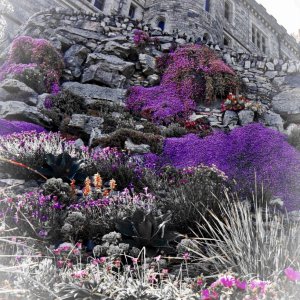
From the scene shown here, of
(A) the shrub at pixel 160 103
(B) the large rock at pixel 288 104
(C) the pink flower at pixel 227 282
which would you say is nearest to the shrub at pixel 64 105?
(A) the shrub at pixel 160 103

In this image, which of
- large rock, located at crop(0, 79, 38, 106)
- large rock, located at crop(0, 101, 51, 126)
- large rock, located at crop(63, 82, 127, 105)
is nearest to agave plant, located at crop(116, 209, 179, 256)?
large rock, located at crop(0, 101, 51, 126)

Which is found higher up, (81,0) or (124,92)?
(81,0)

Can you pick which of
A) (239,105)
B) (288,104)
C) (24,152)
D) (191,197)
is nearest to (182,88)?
(239,105)

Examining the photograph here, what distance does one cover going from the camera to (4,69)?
37.8 ft

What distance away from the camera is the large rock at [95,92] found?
10.8 metres

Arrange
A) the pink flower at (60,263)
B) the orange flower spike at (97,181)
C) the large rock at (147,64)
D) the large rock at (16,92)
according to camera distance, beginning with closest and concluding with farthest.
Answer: the pink flower at (60,263), the orange flower spike at (97,181), the large rock at (16,92), the large rock at (147,64)

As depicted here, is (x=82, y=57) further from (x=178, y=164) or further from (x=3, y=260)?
(x=3, y=260)

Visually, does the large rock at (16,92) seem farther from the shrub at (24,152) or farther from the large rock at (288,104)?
the large rock at (288,104)

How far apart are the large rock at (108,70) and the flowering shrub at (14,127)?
3.75m

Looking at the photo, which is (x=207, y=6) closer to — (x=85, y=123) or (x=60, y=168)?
(x=85, y=123)

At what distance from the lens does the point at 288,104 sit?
11.3 meters

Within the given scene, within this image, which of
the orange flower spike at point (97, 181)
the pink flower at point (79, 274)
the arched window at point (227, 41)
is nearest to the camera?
the pink flower at point (79, 274)

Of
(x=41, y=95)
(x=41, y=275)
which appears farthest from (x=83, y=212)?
(x=41, y=95)

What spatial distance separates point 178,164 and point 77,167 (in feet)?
8.54
